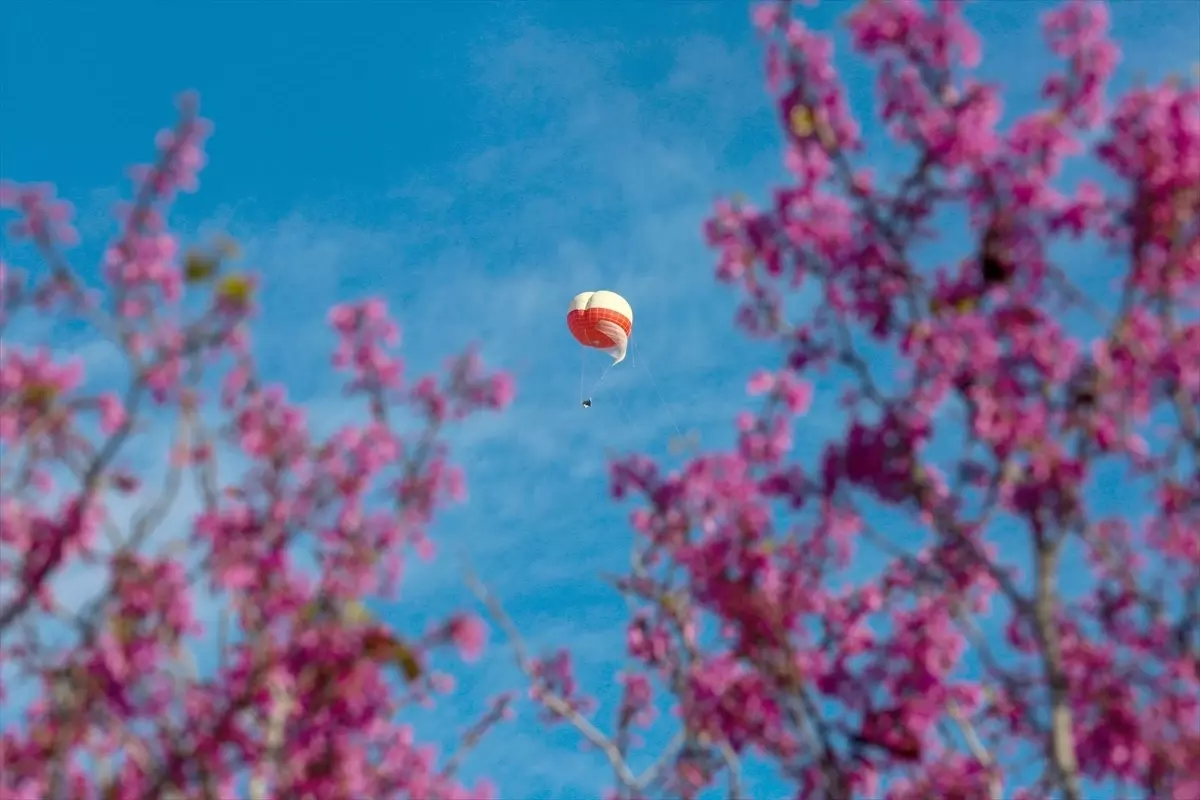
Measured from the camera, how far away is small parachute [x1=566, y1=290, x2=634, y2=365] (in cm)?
4747

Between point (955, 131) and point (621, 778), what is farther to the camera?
Answer: point (621, 778)

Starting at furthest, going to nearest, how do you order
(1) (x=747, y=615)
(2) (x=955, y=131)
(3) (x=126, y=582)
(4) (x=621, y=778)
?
(4) (x=621, y=778)
(1) (x=747, y=615)
(2) (x=955, y=131)
(3) (x=126, y=582)

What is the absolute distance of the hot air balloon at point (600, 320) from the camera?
47.5 m

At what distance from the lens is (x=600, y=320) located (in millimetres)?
47438

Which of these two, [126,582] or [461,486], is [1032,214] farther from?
[126,582]

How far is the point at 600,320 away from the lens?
156 ft

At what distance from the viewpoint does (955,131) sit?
11516 millimetres

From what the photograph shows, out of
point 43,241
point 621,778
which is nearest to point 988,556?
point 621,778

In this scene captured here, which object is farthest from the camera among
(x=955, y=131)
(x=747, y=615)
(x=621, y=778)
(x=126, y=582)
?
(x=621, y=778)

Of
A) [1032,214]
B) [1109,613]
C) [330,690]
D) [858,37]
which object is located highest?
[858,37]

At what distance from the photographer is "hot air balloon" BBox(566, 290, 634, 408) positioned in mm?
47469

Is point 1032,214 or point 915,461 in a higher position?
point 1032,214

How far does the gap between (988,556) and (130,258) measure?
6807 mm

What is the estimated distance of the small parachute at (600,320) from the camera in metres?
47.5
